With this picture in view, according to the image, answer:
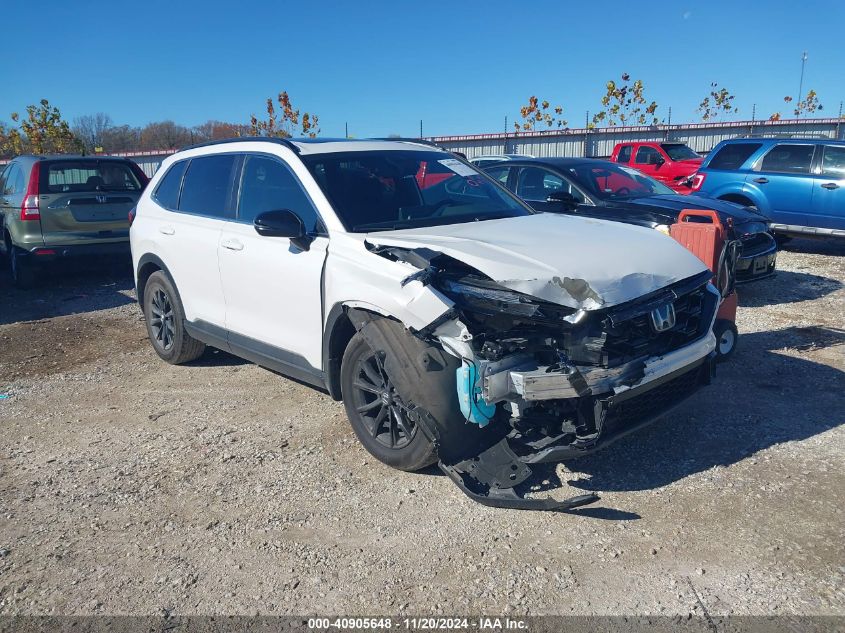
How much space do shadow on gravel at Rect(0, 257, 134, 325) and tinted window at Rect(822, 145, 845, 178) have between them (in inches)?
413

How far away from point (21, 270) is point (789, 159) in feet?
38.4

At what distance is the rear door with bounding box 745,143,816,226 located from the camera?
35.5 ft

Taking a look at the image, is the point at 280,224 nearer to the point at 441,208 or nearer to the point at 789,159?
the point at 441,208

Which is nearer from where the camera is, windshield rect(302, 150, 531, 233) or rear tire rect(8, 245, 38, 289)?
windshield rect(302, 150, 531, 233)

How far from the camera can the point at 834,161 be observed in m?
10.8

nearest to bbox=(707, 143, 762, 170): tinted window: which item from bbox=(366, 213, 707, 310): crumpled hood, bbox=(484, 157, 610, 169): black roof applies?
bbox=(484, 157, 610, 169): black roof

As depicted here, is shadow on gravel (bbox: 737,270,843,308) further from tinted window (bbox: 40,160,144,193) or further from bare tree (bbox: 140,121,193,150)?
bare tree (bbox: 140,121,193,150)

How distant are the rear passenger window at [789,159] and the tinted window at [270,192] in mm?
9149

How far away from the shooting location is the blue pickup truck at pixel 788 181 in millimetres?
10656

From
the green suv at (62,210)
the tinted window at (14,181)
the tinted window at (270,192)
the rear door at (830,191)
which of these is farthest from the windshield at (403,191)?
the rear door at (830,191)

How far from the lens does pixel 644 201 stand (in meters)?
8.41

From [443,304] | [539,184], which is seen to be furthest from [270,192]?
[539,184]

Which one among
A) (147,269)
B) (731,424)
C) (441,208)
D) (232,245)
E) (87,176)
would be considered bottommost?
(731,424)

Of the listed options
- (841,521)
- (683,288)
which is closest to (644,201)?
(683,288)
